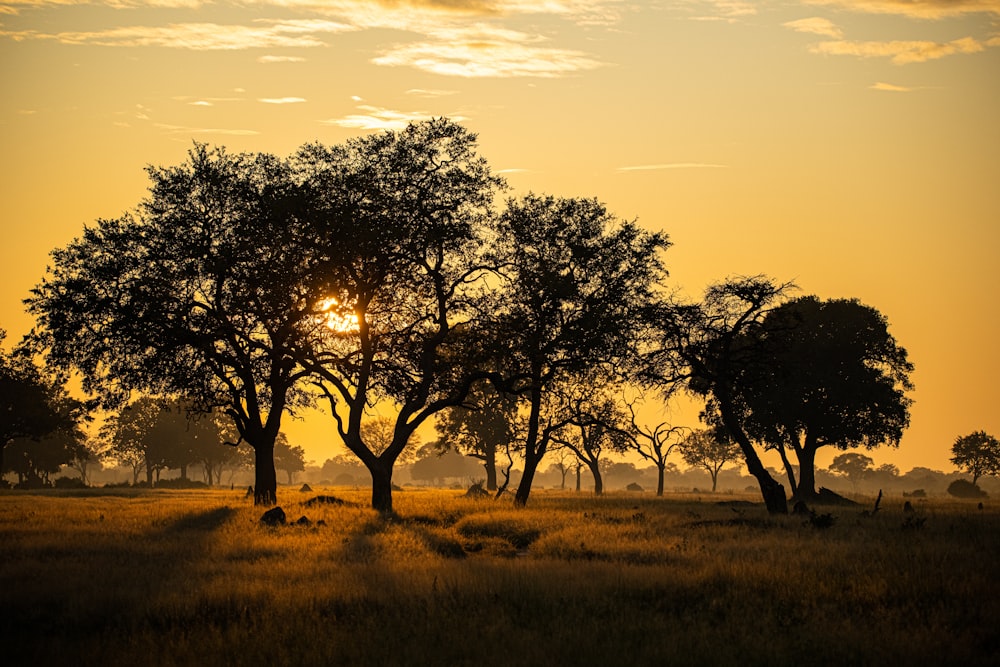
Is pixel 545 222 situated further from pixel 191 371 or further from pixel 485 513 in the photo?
pixel 191 371

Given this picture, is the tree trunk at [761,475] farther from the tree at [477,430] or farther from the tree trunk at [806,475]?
the tree at [477,430]

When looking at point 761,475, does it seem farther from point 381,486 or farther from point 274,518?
point 274,518

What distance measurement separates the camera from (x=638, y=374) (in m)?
43.5

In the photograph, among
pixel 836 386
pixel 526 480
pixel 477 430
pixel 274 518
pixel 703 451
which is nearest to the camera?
pixel 274 518

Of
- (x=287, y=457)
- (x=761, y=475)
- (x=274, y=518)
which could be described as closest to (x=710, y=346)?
(x=761, y=475)

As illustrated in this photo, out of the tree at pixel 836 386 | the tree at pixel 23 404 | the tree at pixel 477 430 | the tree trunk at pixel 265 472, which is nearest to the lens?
the tree trunk at pixel 265 472

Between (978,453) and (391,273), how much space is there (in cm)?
11002

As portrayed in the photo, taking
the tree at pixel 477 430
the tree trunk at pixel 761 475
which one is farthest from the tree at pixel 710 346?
the tree at pixel 477 430

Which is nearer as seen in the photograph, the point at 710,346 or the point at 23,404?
the point at 710,346

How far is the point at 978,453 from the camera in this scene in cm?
12125

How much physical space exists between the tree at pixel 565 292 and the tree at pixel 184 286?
9.78 meters

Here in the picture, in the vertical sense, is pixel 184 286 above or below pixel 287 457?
above

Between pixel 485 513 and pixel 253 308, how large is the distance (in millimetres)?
13736

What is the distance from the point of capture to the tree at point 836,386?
59.4 metres
